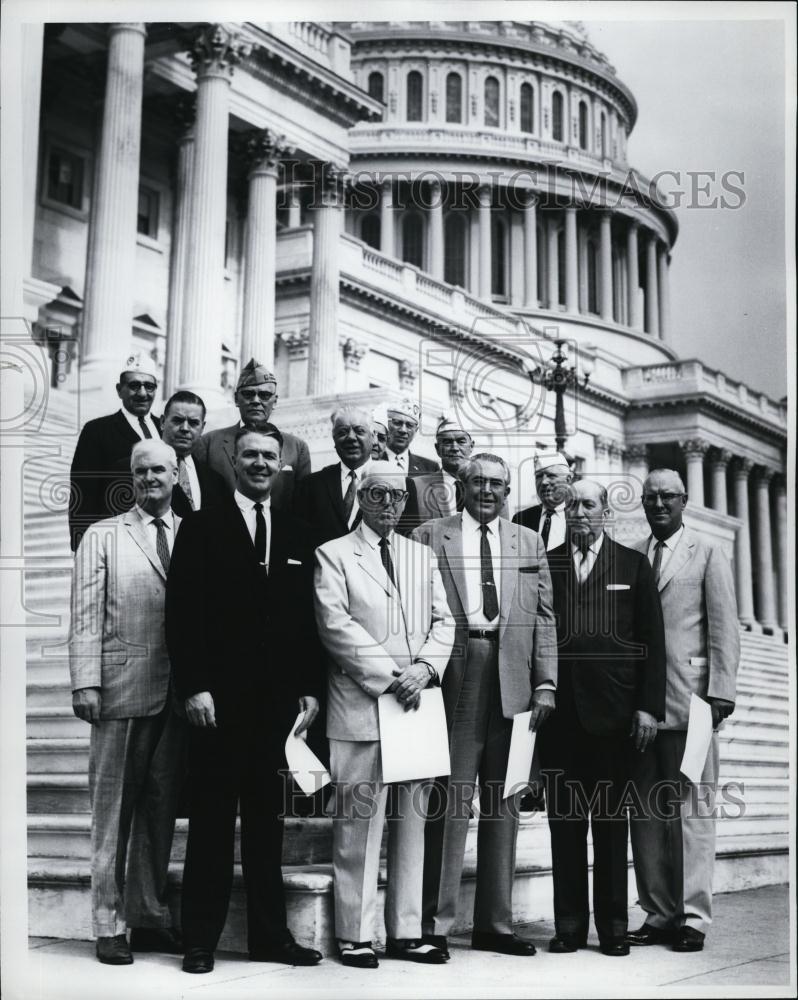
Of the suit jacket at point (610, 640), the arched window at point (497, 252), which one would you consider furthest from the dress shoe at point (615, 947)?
the arched window at point (497, 252)

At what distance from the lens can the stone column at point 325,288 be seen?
26.3m

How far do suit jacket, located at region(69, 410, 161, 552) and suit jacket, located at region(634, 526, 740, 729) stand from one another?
3.21m

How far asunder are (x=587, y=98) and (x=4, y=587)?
155 feet

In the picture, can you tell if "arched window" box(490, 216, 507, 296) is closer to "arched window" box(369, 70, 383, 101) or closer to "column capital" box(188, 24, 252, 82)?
"arched window" box(369, 70, 383, 101)

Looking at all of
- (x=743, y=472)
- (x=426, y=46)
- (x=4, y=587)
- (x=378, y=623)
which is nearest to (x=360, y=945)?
(x=378, y=623)

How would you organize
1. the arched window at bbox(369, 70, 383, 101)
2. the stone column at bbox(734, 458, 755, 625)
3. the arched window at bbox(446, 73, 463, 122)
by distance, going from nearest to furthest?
1. the stone column at bbox(734, 458, 755, 625)
2. the arched window at bbox(369, 70, 383, 101)
3. the arched window at bbox(446, 73, 463, 122)

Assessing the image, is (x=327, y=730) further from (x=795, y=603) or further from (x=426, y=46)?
(x=426, y=46)

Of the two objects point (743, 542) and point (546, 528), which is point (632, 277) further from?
point (546, 528)

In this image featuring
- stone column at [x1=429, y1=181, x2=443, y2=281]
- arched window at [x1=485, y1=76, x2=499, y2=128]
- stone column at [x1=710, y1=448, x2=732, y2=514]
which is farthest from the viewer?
arched window at [x1=485, y1=76, x2=499, y2=128]

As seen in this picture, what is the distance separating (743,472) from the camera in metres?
33.5

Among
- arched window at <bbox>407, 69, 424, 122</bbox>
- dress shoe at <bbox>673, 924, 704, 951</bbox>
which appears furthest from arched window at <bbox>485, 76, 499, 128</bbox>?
dress shoe at <bbox>673, 924, 704, 951</bbox>

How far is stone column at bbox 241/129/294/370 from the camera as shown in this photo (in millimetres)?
26031

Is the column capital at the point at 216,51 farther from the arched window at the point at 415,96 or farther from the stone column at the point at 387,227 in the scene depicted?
the arched window at the point at 415,96

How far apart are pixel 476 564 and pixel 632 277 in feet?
144
